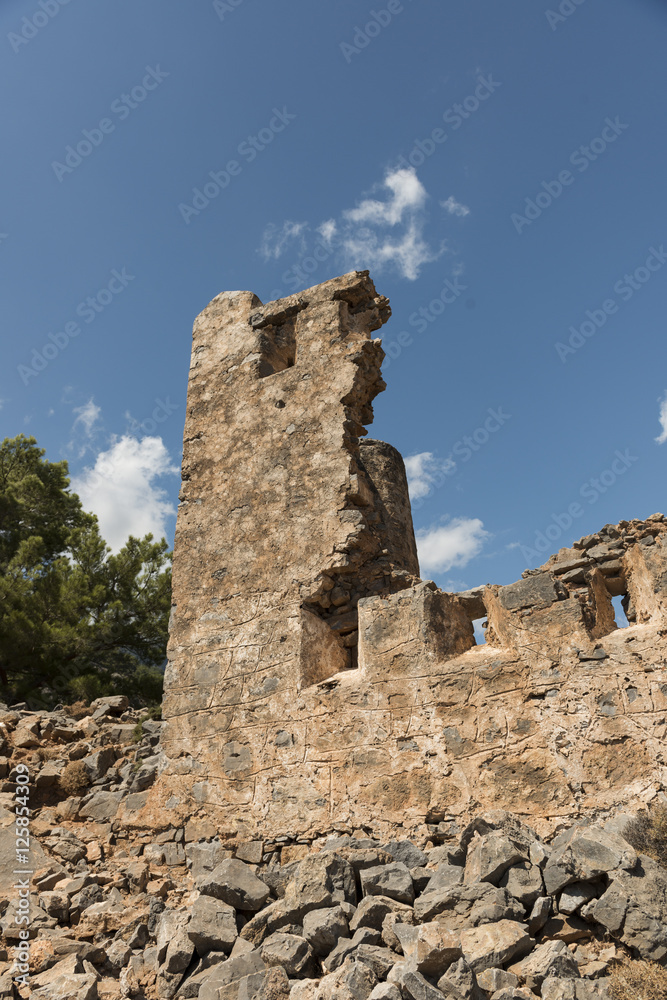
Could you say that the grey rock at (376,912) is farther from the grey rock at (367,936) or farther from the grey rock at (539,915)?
the grey rock at (539,915)

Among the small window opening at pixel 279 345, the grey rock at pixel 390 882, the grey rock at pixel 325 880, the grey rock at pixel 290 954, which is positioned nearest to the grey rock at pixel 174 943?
the grey rock at pixel 290 954

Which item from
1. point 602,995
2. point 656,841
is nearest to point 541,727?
point 656,841

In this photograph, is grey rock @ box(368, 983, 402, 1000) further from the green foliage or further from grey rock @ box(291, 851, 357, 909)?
the green foliage

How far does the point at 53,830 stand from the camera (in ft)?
15.7

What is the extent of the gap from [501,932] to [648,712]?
1454 millimetres

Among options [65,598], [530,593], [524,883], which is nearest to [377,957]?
[524,883]

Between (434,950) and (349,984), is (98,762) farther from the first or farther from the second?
(434,950)

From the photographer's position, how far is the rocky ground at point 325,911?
8.75ft

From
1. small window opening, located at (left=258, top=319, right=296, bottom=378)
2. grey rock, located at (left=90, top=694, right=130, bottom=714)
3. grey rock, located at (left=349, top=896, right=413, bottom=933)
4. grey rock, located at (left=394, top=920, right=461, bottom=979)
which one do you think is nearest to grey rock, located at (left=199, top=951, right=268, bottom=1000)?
grey rock, located at (left=349, top=896, right=413, bottom=933)

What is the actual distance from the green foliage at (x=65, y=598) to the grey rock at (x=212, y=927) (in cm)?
684

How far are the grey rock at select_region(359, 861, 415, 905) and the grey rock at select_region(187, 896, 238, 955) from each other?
718mm

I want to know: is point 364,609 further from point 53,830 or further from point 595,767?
point 53,830

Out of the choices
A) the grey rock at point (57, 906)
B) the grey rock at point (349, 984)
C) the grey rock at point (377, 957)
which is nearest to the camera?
the grey rock at point (349, 984)

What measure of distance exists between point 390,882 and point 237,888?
950mm
